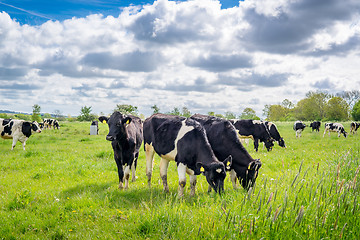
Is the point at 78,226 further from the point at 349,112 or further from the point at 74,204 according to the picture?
the point at 349,112

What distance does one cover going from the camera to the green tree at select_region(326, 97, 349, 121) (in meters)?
77.3

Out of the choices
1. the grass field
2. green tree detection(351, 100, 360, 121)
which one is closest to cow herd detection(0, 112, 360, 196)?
the grass field

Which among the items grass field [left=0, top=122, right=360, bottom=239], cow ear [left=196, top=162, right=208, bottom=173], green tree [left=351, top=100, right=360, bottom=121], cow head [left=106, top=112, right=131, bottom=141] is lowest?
grass field [left=0, top=122, right=360, bottom=239]

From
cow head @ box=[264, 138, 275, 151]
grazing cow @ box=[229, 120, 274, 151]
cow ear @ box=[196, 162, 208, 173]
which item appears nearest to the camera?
cow ear @ box=[196, 162, 208, 173]

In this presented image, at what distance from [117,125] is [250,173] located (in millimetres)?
4252

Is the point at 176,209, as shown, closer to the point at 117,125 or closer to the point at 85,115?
the point at 117,125

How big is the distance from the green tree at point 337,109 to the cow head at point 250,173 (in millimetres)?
81524

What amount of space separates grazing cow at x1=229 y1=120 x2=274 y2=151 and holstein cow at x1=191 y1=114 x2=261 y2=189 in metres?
12.2

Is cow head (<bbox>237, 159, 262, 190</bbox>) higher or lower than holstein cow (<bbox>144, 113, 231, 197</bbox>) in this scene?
lower

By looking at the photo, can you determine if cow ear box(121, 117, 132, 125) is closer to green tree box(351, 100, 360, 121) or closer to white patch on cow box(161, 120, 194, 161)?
white patch on cow box(161, 120, 194, 161)

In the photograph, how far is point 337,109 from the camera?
77.5m

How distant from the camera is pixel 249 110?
10912 cm

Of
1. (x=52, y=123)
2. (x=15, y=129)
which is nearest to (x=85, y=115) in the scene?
(x=52, y=123)

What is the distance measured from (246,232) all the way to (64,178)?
7.98 metres
